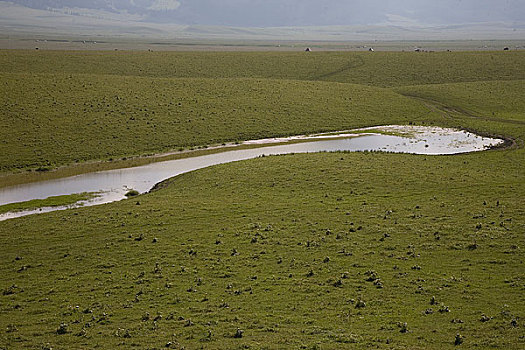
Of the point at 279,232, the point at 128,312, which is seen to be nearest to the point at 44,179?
the point at 279,232

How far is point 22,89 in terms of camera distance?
216 feet

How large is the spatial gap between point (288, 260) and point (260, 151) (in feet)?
98.9

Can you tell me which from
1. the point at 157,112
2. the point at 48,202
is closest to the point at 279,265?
the point at 48,202

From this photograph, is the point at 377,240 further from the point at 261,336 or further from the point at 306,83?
the point at 306,83

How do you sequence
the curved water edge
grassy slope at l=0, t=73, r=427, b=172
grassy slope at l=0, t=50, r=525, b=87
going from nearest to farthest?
the curved water edge < grassy slope at l=0, t=73, r=427, b=172 < grassy slope at l=0, t=50, r=525, b=87

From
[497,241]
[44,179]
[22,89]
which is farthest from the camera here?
[22,89]

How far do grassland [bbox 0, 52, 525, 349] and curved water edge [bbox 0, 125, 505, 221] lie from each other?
10.3 feet

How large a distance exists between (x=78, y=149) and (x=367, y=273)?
36208mm

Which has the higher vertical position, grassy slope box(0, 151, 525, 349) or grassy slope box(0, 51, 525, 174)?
grassy slope box(0, 51, 525, 174)

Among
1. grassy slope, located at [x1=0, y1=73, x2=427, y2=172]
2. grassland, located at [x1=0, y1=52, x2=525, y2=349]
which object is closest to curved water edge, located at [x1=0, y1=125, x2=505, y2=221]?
grassland, located at [x1=0, y1=52, x2=525, y2=349]

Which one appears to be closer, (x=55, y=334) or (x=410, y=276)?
(x=55, y=334)

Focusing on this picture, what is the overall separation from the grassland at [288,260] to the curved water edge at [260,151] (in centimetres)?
313

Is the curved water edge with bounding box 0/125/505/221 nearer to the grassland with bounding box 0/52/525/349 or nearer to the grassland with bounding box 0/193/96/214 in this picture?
the grassland with bounding box 0/193/96/214

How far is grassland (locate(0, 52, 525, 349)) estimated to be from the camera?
1681 cm
